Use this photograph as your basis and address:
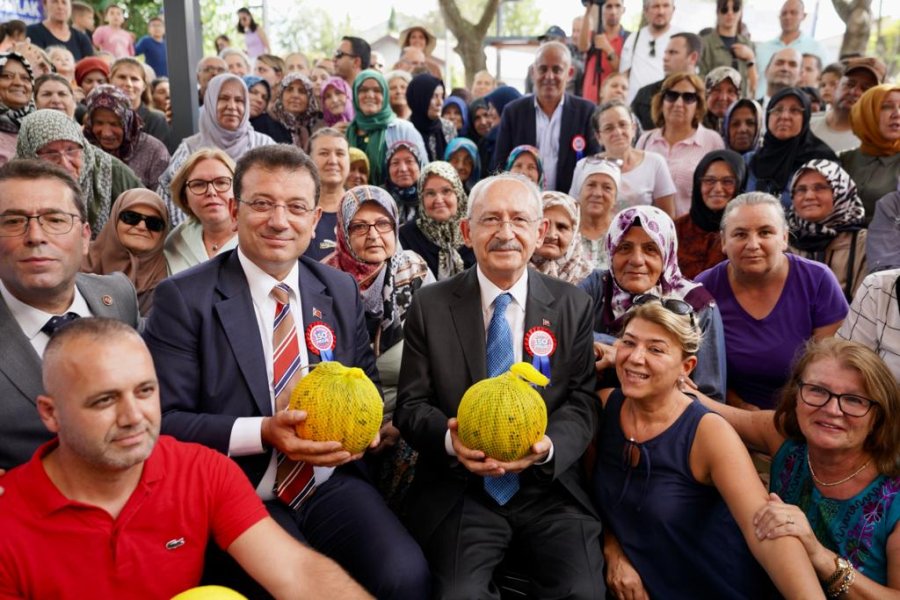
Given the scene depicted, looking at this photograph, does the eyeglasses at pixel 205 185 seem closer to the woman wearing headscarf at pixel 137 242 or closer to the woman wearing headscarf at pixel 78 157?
the woman wearing headscarf at pixel 137 242

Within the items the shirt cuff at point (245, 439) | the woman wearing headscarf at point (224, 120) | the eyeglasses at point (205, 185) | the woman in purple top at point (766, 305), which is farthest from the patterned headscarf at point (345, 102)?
the shirt cuff at point (245, 439)

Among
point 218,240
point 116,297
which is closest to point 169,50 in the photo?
point 218,240

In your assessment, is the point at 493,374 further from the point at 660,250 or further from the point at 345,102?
the point at 345,102

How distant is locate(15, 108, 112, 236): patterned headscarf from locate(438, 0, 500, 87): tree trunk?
968cm

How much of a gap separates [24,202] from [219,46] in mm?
10404

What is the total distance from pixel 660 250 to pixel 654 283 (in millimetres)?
157

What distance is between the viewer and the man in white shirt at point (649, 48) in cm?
779

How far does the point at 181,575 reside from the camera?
6.80 feet

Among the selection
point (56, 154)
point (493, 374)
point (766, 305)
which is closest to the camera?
point (493, 374)

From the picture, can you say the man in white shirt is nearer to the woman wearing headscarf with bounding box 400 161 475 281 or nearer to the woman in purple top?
the woman wearing headscarf with bounding box 400 161 475 281

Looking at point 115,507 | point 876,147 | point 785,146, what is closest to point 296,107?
point 785,146

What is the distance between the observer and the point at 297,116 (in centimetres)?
748

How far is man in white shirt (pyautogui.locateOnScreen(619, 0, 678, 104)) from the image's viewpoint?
779 cm

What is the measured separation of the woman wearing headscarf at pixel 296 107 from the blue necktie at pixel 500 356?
508cm
